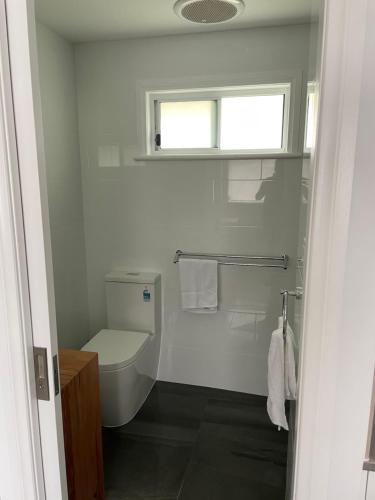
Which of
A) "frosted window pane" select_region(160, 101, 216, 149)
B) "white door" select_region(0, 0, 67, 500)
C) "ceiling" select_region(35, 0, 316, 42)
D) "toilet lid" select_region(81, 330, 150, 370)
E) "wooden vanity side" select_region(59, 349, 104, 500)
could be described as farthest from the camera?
"frosted window pane" select_region(160, 101, 216, 149)

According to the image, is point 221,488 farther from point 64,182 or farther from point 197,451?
point 64,182

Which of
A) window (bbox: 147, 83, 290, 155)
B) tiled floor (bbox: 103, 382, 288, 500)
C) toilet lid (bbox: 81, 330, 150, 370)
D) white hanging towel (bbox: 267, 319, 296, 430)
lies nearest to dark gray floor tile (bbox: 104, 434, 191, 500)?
tiled floor (bbox: 103, 382, 288, 500)

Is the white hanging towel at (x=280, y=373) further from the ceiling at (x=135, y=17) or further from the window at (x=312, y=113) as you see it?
the ceiling at (x=135, y=17)

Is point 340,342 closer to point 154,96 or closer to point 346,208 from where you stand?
point 346,208

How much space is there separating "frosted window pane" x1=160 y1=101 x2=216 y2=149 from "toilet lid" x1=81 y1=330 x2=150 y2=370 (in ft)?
4.31

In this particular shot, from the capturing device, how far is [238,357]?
256cm

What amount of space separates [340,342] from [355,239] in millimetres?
192

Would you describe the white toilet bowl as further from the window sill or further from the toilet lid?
the window sill

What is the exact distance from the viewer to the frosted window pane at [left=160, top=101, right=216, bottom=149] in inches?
95.7

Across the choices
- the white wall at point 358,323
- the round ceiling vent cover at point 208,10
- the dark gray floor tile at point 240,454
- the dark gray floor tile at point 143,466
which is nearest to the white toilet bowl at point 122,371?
the dark gray floor tile at point 143,466

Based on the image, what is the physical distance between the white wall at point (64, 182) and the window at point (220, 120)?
54 centimetres

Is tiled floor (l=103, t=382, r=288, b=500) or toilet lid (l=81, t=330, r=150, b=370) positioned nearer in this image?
tiled floor (l=103, t=382, r=288, b=500)

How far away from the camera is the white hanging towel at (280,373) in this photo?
42.8 inches

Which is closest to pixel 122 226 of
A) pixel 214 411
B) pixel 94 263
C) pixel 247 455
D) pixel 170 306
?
pixel 94 263
